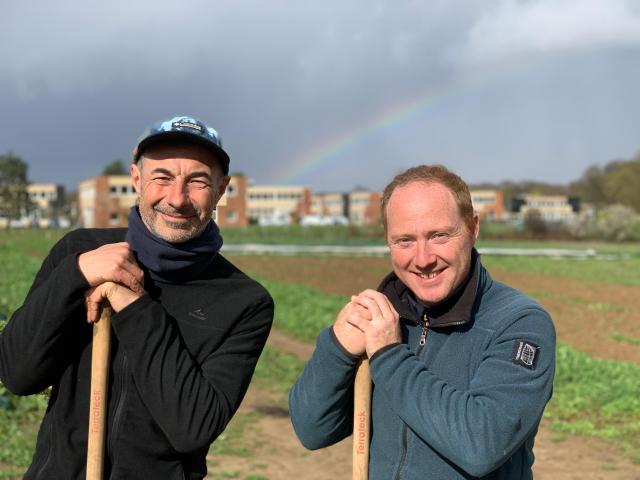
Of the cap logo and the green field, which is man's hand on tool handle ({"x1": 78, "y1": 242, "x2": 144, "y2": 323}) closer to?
the cap logo

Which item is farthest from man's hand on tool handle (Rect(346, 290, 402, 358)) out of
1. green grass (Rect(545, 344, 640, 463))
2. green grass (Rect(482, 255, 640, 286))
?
green grass (Rect(482, 255, 640, 286))

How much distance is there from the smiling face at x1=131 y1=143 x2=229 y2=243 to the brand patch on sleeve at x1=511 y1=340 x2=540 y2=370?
109 centimetres

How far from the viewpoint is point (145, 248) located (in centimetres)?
239

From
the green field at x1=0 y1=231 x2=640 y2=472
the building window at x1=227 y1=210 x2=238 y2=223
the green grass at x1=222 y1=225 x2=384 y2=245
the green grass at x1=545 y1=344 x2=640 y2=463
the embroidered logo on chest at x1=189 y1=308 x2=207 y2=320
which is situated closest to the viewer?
the embroidered logo on chest at x1=189 y1=308 x2=207 y2=320

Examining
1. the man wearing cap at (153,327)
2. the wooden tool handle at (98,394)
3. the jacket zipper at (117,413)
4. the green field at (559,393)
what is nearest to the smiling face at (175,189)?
the man wearing cap at (153,327)

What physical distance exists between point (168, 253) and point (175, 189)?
21 centimetres

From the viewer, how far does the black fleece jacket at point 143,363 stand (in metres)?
2.22

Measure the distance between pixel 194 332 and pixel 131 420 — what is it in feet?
1.11

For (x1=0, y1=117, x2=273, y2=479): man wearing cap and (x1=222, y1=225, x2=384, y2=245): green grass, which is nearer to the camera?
(x1=0, y1=117, x2=273, y2=479): man wearing cap

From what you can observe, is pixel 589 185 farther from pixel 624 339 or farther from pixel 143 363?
pixel 143 363

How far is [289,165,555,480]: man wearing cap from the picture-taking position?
198 cm

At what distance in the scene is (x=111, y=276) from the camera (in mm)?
2203

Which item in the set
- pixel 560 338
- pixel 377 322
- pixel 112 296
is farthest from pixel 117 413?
pixel 560 338

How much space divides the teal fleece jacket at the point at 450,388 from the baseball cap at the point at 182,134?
0.73 m
